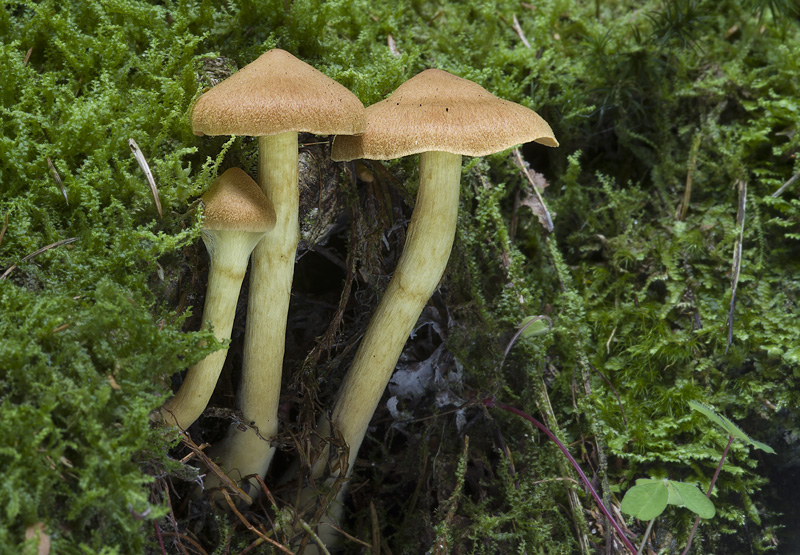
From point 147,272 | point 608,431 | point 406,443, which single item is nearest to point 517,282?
point 608,431

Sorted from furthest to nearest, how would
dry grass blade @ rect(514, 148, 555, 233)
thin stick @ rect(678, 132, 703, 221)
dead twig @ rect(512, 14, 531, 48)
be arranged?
dead twig @ rect(512, 14, 531, 48)
thin stick @ rect(678, 132, 703, 221)
dry grass blade @ rect(514, 148, 555, 233)

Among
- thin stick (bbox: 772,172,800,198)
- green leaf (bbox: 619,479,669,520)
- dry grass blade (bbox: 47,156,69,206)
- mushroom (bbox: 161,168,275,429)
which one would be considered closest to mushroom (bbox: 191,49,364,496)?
mushroom (bbox: 161,168,275,429)

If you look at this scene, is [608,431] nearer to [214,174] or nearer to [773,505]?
[773,505]

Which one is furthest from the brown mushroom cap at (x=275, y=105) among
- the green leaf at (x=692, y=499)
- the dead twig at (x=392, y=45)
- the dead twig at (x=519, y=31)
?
the green leaf at (x=692, y=499)

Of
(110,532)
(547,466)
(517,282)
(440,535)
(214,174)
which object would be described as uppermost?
(214,174)

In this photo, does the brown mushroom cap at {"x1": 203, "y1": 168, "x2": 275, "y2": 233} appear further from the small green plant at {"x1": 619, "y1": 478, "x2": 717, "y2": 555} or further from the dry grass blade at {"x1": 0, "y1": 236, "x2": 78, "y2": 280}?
the small green plant at {"x1": 619, "y1": 478, "x2": 717, "y2": 555}
